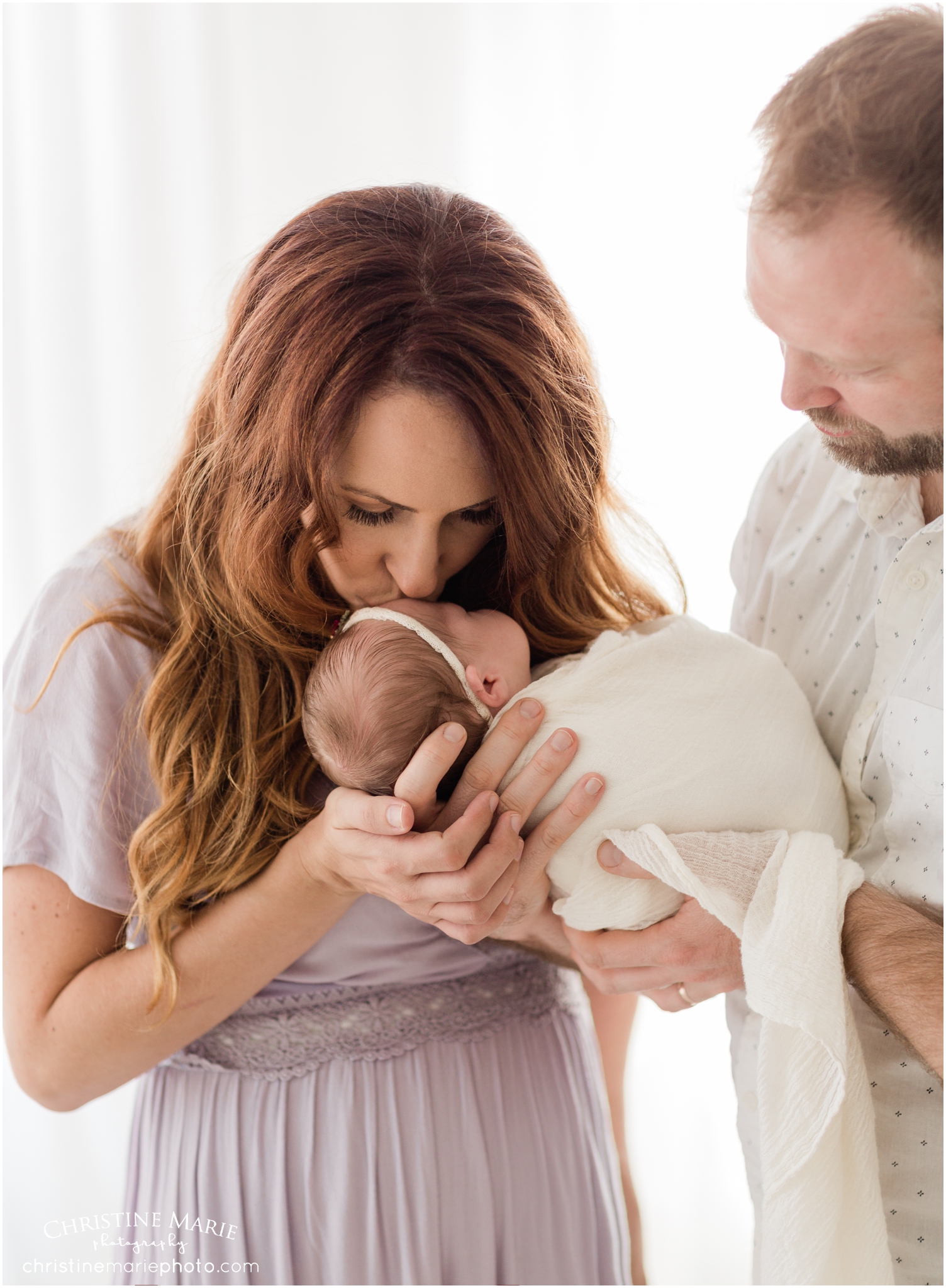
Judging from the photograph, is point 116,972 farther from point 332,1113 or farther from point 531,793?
point 531,793

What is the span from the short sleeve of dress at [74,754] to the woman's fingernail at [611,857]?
0.56 m

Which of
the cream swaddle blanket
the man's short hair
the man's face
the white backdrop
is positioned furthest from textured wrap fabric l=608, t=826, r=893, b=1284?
the white backdrop

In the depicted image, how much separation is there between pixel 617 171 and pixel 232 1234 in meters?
1.96

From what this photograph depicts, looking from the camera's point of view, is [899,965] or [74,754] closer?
[899,965]

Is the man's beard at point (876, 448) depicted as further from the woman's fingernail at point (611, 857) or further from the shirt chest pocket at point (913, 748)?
the woman's fingernail at point (611, 857)

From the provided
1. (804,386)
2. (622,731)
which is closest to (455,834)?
(622,731)

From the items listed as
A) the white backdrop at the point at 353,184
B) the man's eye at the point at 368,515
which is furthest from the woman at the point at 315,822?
the white backdrop at the point at 353,184

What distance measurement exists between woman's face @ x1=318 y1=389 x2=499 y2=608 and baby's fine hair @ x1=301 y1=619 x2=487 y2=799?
0.08 meters

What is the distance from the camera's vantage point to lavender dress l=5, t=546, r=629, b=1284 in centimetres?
113

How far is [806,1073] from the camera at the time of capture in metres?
0.95

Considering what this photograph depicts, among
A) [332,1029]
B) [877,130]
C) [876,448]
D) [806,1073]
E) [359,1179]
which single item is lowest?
[359,1179]

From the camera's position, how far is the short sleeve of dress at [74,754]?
1100 mm

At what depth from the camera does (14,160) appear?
186 centimetres

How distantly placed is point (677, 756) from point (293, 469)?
55 cm
